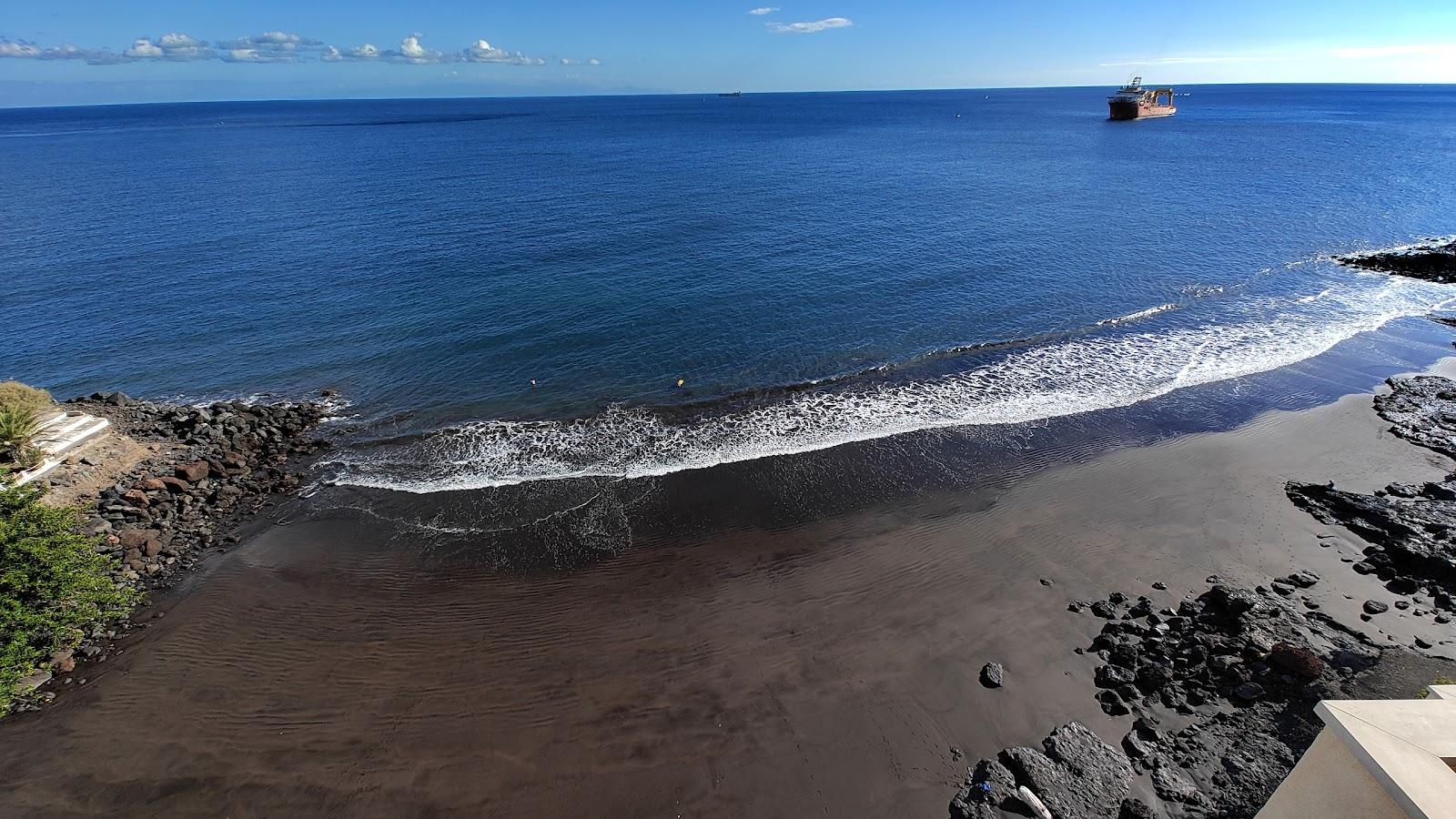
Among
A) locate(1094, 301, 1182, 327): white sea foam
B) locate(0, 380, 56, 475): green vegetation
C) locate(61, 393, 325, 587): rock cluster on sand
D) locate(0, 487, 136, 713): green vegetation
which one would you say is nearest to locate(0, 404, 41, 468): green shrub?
locate(0, 380, 56, 475): green vegetation

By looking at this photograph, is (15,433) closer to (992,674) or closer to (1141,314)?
(992,674)

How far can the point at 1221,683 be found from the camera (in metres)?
14.6

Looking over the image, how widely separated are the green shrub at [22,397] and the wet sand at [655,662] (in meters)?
11.2

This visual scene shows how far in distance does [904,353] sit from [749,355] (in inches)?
333

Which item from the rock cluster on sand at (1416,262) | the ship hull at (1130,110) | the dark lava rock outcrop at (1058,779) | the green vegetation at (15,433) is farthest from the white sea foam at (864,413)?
the ship hull at (1130,110)

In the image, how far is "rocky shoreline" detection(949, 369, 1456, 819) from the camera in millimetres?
12336

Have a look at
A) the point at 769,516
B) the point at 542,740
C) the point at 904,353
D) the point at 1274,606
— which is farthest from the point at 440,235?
the point at 1274,606

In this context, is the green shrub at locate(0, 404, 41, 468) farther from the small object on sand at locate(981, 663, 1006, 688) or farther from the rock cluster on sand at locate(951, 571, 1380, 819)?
the small object on sand at locate(981, 663, 1006, 688)

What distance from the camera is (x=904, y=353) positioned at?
3381cm

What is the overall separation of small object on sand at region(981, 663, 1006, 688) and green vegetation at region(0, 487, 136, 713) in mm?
22897

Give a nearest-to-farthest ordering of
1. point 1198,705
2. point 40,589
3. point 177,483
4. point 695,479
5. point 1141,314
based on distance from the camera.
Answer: point 1198,705, point 40,589, point 177,483, point 695,479, point 1141,314

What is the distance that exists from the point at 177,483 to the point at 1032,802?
2855cm

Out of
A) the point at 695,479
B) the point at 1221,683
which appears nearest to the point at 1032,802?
the point at 1221,683

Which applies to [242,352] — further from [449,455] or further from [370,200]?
[370,200]
